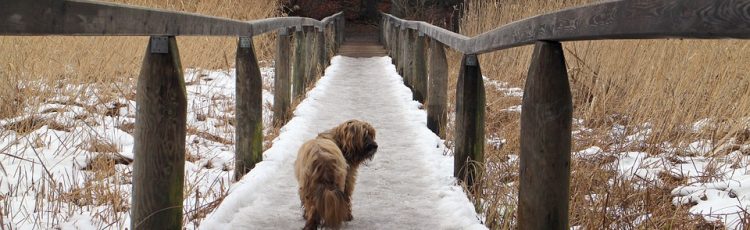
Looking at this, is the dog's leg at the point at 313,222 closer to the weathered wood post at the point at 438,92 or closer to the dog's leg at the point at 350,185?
the dog's leg at the point at 350,185

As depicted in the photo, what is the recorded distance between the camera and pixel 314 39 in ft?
34.2

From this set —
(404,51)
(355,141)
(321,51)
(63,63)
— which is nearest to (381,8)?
(321,51)

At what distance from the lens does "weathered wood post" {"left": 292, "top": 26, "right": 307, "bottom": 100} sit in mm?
7780

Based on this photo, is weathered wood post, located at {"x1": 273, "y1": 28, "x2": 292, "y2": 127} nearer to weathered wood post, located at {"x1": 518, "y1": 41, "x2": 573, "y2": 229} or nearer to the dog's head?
the dog's head

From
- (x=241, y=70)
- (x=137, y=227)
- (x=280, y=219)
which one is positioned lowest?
(x=280, y=219)

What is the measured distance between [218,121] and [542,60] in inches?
162

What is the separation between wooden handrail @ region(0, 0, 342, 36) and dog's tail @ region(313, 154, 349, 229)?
34.1 inches

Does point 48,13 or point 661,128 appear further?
point 661,128

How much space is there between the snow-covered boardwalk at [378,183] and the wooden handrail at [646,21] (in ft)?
4.57

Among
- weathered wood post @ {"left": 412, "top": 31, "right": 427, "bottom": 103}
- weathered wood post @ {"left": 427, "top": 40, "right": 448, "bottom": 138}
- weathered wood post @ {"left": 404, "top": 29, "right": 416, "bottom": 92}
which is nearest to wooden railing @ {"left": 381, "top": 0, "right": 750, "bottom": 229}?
weathered wood post @ {"left": 427, "top": 40, "right": 448, "bottom": 138}

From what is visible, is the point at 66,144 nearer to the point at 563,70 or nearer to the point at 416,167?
the point at 416,167

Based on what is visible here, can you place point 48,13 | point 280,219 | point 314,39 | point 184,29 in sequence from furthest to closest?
point 314,39, point 280,219, point 184,29, point 48,13

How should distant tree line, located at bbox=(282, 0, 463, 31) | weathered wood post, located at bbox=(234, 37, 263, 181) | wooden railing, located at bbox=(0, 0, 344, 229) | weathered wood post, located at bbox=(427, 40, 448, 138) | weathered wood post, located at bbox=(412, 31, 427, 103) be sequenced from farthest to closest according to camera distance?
distant tree line, located at bbox=(282, 0, 463, 31)
weathered wood post, located at bbox=(412, 31, 427, 103)
weathered wood post, located at bbox=(427, 40, 448, 138)
weathered wood post, located at bbox=(234, 37, 263, 181)
wooden railing, located at bbox=(0, 0, 344, 229)

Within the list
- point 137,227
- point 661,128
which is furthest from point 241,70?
point 661,128
